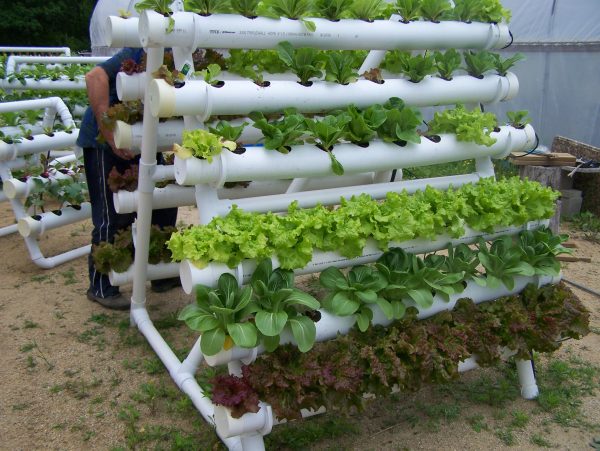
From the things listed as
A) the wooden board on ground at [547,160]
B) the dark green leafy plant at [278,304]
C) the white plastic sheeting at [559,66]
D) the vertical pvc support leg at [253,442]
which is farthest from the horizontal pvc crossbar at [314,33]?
the white plastic sheeting at [559,66]

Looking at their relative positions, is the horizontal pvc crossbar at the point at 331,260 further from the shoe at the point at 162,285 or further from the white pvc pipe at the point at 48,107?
the white pvc pipe at the point at 48,107

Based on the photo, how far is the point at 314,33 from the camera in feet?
8.47

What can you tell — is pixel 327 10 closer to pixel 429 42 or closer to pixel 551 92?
pixel 429 42

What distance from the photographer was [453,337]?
2.65 m

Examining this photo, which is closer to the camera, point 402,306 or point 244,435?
point 244,435

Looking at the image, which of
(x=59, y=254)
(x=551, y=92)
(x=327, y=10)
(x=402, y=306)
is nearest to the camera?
(x=402, y=306)

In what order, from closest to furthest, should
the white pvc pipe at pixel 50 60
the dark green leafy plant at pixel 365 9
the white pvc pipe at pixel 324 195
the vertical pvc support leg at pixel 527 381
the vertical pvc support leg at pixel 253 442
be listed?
the vertical pvc support leg at pixel 253 442, the white pvc pipe at pixel 324 195, the dark green leafy plant at pixel 365 9, the vertical pvc support leg at pixel 527 381, the white pvc pipe at pixel 50 60

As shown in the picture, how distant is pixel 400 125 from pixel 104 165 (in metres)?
2.18

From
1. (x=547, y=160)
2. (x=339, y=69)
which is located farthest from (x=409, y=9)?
(x=547, y=160)

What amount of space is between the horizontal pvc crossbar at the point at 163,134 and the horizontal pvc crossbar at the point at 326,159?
1.75 feet

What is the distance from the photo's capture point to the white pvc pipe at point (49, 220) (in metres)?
4.66

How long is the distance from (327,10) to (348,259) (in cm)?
113

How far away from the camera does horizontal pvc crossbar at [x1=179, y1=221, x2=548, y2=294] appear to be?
7.11ft

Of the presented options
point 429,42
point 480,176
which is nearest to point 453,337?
point 480,176
